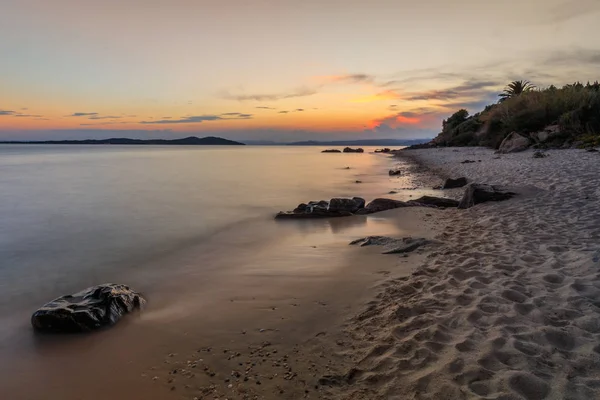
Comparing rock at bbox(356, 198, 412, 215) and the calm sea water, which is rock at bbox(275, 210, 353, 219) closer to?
rock at bbox(356, 198, 412, 215)

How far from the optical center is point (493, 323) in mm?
3387

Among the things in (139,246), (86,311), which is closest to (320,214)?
(139,246)

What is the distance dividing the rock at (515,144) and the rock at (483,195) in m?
14.2

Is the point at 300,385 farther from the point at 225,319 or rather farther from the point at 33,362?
the point at 33,362

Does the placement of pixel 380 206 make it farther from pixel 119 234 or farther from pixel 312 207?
pixel 119 234

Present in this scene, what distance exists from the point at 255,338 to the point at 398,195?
1175 cm

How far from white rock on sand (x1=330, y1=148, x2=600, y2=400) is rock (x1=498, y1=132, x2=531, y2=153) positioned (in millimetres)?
16987

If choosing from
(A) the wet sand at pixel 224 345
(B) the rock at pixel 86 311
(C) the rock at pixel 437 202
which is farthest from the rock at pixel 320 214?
(B) the rock at pixel 86 311

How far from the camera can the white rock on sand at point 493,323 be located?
8.60ft

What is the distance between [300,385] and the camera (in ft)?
9.64

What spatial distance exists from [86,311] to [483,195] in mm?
8765

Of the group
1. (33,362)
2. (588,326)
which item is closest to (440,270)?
(588,326)

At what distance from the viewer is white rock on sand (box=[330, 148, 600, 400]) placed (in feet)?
8.60

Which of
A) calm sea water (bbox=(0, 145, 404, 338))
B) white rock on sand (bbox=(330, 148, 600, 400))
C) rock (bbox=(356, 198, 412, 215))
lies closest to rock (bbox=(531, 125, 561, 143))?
calm sea water (bbox=(0, 145, 404, 338))
